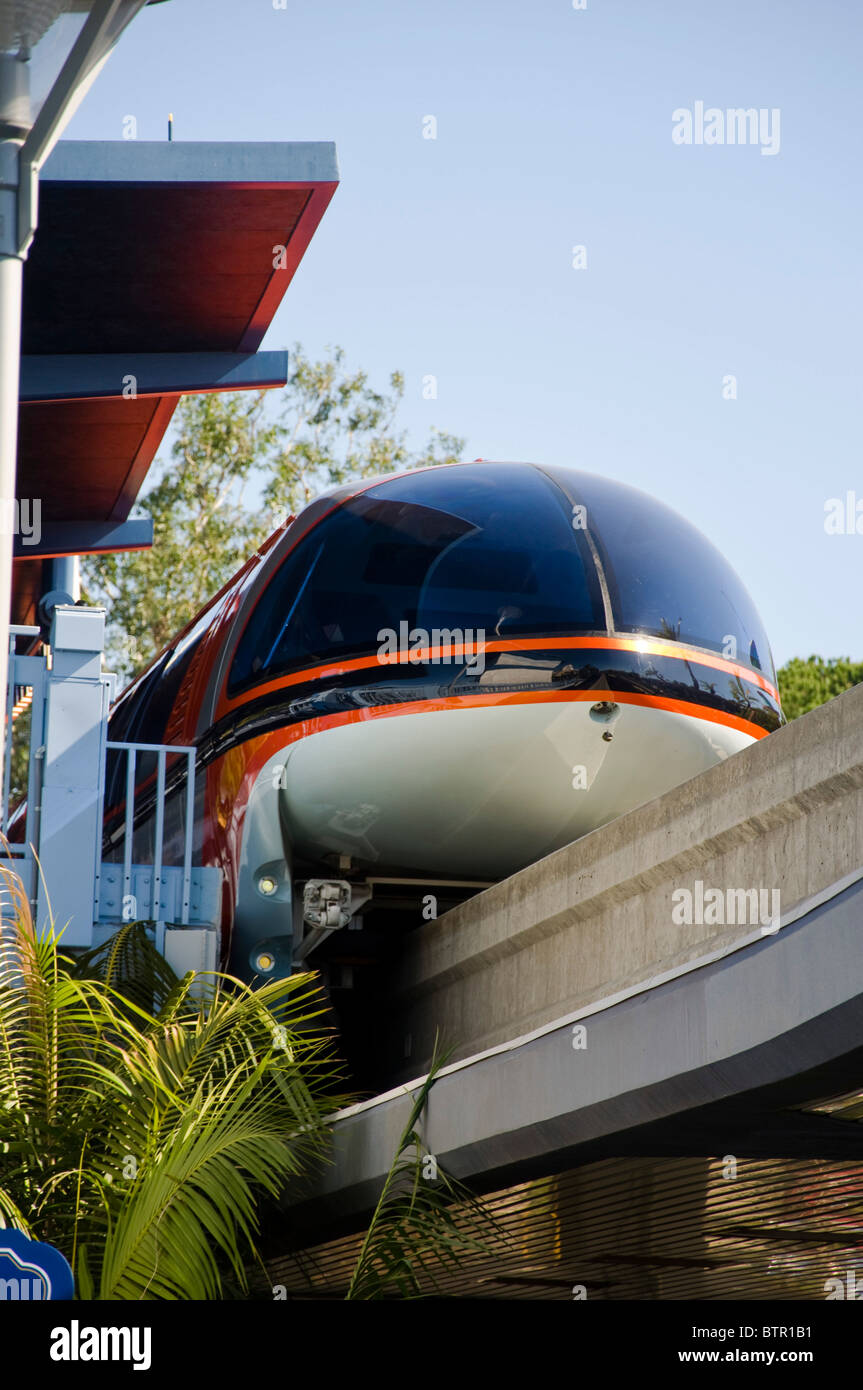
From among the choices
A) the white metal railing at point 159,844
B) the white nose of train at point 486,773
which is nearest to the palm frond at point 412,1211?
the white nose of train at point 486,773

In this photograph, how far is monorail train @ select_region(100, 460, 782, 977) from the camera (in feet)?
27.0

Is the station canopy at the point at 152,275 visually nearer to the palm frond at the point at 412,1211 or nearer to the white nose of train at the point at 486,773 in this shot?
the white nose of train at the point at 486,773

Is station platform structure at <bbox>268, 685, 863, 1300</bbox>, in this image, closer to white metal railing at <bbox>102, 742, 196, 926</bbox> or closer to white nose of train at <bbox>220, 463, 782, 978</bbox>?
white nose of train at <bbox>220, 463, 782, 978</bbox>

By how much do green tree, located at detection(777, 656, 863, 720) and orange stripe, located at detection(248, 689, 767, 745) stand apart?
2531 cm

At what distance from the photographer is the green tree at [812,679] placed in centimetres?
3350

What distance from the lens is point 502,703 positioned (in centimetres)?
816

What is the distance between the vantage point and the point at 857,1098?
4.42 meters

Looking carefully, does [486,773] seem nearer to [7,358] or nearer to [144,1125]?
[144,1125]

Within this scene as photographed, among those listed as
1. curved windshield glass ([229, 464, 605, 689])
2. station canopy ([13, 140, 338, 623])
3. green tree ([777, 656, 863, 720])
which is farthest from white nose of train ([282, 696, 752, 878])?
green tree ([777, 656, 863, 720])

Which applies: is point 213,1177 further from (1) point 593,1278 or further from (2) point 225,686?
(2) point 225,686

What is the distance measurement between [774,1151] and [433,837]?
12.7ft

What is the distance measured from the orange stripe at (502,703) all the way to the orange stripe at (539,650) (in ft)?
0.74

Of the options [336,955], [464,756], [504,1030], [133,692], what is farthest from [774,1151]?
[133,692]

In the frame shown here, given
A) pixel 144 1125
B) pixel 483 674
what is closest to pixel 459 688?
pixel 483 674
